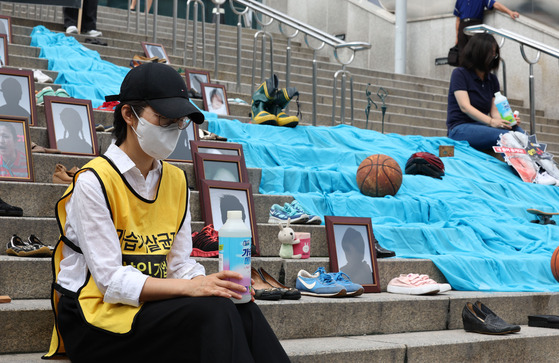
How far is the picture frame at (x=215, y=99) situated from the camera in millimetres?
7109

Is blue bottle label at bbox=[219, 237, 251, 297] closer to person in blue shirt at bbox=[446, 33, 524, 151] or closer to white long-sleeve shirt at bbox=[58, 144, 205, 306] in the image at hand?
white long-sleeve shirt at bbox=[58, 144, 205, 306]

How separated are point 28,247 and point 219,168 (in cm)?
165

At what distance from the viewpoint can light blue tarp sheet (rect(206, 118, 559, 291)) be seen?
16.7ft

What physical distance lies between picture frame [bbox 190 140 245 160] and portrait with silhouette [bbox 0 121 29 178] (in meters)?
1.10

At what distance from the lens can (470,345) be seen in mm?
3979

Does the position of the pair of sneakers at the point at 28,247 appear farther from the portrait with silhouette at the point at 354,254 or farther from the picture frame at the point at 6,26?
the picture frame at the point at 6,26

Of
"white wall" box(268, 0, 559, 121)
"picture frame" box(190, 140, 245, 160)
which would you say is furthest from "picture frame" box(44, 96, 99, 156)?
"white wall" box(268, 0, 559, 121)

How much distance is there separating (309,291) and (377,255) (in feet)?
2.83

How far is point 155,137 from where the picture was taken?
8.86 ft

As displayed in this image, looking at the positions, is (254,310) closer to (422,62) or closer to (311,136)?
(311,136)

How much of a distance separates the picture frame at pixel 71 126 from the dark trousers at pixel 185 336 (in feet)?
8.06

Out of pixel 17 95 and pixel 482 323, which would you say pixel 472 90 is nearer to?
pixel 482 323

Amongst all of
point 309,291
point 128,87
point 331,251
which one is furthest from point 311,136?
point 128,87

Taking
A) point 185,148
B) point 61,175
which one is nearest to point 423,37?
point 185,148
